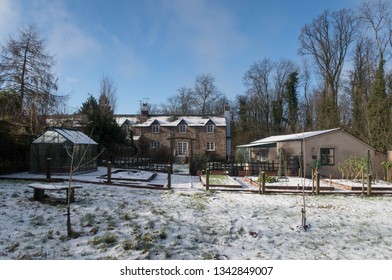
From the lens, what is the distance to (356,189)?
1323 centimetres

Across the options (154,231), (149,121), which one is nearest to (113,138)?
(149,121)

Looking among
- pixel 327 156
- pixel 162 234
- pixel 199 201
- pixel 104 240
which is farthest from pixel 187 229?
pixel 327 156

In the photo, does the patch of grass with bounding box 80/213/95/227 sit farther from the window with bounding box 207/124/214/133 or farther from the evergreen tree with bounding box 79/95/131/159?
the window with bounding box 207/124/214/133

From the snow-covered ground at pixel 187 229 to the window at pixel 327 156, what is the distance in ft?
31.6

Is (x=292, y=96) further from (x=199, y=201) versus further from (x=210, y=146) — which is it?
(x=199, y=201)

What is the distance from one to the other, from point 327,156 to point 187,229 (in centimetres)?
1623

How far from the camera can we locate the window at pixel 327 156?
19.4m

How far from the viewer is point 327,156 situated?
63.9 ft

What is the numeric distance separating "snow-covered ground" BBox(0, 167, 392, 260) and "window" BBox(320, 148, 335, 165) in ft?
→ 31.6

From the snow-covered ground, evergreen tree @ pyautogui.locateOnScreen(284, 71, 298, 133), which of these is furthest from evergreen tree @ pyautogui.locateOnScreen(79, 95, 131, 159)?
evergreen tree @ pyautogui.locateOnScreen(284, 71, 298, 133)

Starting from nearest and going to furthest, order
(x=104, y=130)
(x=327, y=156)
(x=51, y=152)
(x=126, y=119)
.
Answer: (x=51, y=152)
(x=327, y=156)
(x=104, y=130)
(x=126, y=119)

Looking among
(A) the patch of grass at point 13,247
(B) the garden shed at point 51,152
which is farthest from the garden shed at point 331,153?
(A) the patch of grass at point 13,247

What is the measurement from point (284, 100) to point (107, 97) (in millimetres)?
27462

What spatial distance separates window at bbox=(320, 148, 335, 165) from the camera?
19.4 m
